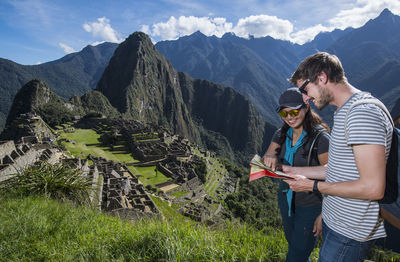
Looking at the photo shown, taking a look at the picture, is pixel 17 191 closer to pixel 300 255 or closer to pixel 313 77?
pixel 300 255

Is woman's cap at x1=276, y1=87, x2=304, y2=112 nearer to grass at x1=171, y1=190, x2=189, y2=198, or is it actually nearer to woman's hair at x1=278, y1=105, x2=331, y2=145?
woman's hair at x1=278, y1=105, x2=331, y2=145

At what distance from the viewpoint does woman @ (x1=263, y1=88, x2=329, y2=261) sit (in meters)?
2.26

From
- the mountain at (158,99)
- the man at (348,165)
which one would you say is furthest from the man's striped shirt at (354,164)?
the mountain at (158,99)

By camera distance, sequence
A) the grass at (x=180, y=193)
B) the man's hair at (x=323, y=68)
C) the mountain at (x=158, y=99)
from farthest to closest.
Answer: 1. the mountain at (x=158, y=99)
2. the grass at (x=180, y=193)
3. the man's hair at (x=323, y=68)

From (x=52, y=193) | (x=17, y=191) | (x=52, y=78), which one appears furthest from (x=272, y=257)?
(x=52, y=78)

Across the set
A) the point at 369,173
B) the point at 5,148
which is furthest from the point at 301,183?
the point at 5,148

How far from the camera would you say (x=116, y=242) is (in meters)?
2.58

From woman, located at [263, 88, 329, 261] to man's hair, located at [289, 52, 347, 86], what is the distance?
1.51 feet

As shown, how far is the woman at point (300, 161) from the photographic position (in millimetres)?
2258

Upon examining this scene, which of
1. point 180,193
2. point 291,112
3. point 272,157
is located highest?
point 291,112

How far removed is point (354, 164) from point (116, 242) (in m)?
2.54

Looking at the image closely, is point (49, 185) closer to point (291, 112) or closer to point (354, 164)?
point (291, 112)

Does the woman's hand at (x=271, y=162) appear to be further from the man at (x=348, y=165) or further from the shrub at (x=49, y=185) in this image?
the shrub at (x=49, y=185)

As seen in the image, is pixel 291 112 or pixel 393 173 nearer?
pixel 393 173
